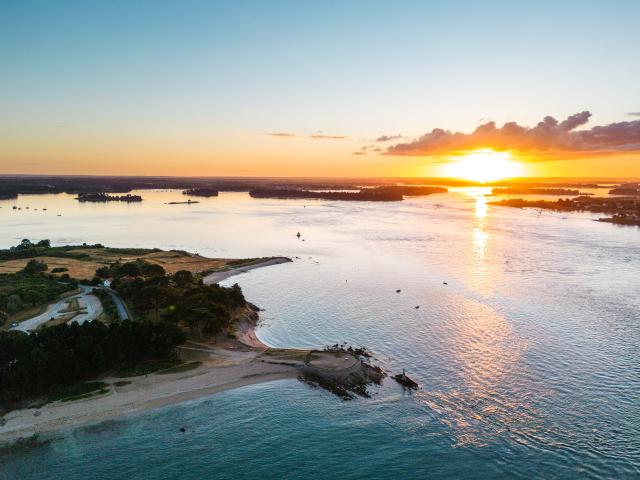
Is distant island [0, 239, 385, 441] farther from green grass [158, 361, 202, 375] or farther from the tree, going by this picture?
the tree

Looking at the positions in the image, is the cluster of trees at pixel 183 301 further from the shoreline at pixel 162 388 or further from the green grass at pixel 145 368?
the green grass at pixel 145 368

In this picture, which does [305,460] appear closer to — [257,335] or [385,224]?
[257,335]

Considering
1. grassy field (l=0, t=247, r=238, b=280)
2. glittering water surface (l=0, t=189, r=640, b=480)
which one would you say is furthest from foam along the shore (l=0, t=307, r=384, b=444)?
grassy field (l=0, t=247, r=238, b=280)

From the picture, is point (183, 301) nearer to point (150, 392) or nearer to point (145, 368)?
point (145, 368)

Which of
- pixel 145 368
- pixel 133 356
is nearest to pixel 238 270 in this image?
pixel 133 356

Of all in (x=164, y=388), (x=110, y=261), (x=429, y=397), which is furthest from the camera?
(x=110, y=261)

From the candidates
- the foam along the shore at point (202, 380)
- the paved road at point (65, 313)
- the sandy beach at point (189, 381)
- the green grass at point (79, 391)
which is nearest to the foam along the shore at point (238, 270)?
the paved road at point (65, 313)

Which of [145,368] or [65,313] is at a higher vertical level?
[65,313]

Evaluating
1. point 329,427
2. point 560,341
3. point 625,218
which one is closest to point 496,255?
point 560,341
